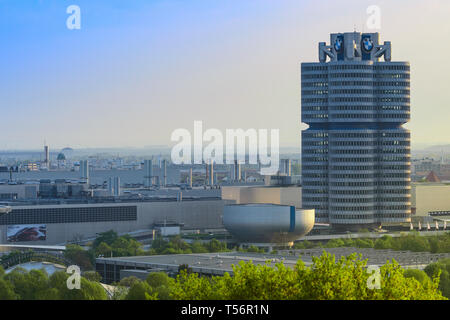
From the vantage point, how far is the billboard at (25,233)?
14410 cm

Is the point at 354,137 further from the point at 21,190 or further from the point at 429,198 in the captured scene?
the point at 21,190

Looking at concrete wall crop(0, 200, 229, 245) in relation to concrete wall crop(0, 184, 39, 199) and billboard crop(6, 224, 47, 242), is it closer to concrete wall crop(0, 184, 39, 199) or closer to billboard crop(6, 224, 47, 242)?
billboard crop(6, 224, 47, 242)

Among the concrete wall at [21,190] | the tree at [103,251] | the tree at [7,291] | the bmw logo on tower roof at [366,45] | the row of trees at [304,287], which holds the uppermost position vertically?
the bmw logo on tower roof at [366,45]

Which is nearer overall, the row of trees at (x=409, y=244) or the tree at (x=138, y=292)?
the tree at (x=138, y=292)

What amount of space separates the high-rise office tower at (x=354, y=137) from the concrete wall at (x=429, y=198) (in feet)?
88.5

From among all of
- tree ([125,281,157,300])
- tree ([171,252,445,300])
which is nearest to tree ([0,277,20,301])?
tree ([125,281,157,300])

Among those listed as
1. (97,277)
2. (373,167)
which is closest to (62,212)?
(373,167)

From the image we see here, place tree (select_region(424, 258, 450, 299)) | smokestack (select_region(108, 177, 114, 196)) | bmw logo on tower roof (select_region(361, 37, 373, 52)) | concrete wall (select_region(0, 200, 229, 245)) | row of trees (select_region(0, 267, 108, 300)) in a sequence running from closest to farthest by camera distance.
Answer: row of trees (select_region(0, 267, 108, 300)), tree (select_region(424, 258, 450, 299)), concrete wall (select_region(0, 200, 229, 245)), bmw logo on tower roof (select_region(361, 37, 373, 52)), smokestack (select_region(108, 177, 114, 196))

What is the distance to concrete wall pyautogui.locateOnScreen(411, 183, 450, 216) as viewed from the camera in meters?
180

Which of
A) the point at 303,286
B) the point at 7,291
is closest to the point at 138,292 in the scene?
the point at 7,291

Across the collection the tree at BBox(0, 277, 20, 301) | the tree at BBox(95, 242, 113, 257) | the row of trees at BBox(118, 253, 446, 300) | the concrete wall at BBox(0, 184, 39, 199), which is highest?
the concrete wall at BBox(0, 184, 39, 199)

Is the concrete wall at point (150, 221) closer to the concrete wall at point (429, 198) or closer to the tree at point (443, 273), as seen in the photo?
the concrete wall at point (429, 198)

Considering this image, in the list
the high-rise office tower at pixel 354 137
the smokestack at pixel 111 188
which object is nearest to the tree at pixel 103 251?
the high-rise office tower at pixel 354 137

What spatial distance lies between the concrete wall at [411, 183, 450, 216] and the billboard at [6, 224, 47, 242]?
207 ft
